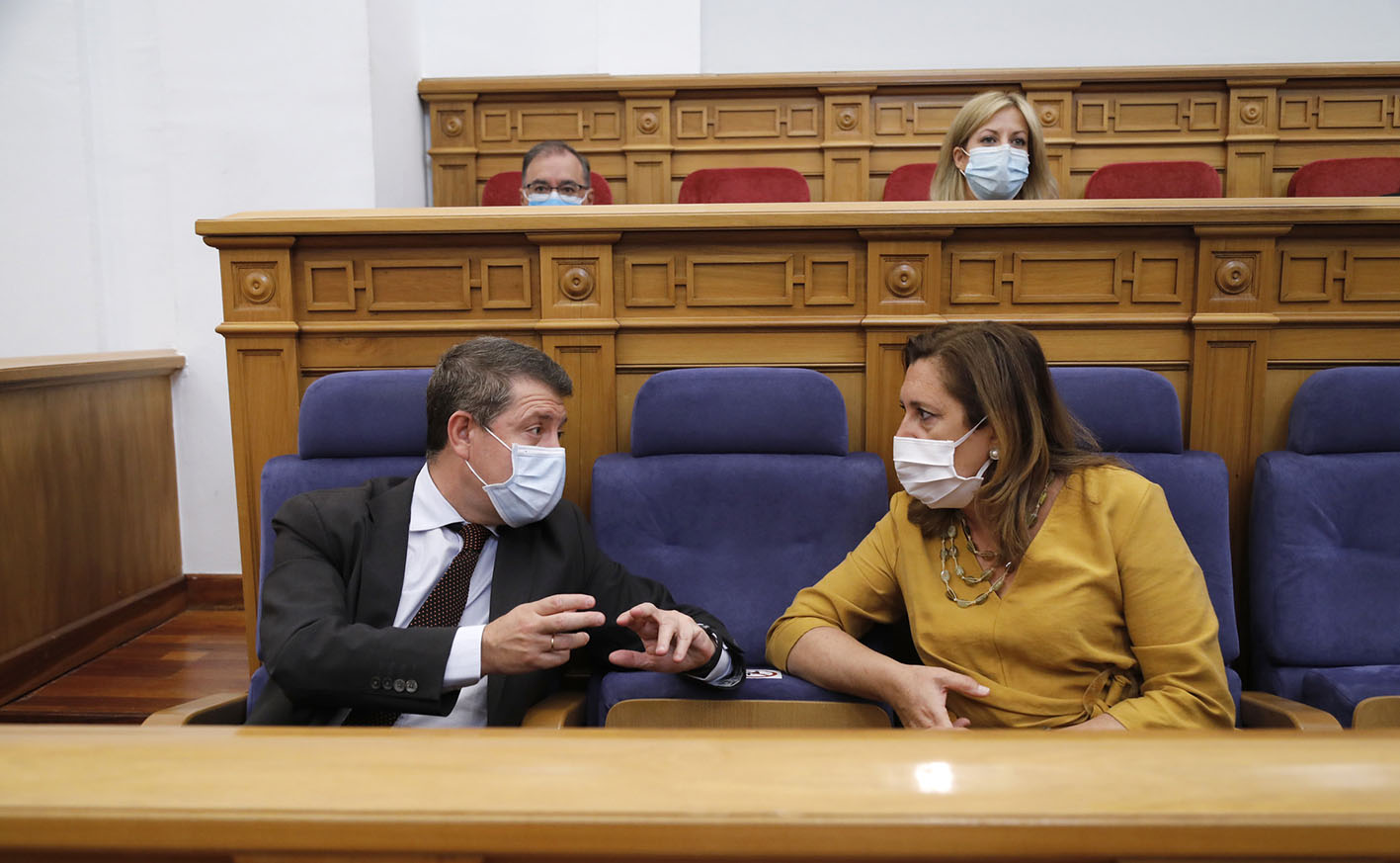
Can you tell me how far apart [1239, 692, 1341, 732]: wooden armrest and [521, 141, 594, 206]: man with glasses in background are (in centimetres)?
157

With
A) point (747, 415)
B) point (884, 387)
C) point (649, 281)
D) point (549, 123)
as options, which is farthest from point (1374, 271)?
point (549, 123)

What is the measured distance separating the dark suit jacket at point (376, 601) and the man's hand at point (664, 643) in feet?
0.22

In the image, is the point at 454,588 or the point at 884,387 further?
the point at 884,387

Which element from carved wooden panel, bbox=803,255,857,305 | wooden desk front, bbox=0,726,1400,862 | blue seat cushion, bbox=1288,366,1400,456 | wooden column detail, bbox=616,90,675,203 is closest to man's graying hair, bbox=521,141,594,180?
wooden column detail, bbox=616,90,675,203

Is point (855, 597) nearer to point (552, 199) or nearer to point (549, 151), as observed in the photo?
point (552, 199)

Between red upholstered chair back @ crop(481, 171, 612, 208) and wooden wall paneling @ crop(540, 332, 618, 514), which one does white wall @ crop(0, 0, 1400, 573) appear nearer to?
red upholstered chair back @ crop(481, 171, 612, 208)

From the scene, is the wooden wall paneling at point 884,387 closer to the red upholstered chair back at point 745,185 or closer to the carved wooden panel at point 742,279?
the carved wooden panel at point 742,279

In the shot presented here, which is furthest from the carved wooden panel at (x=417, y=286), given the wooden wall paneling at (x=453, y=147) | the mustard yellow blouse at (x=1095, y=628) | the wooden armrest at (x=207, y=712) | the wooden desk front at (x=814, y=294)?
the wooden wall paneling at (x=453, y=147)

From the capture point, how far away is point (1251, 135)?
2627 mm

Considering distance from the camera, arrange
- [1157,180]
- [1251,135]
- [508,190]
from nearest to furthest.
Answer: [1157,180]
[508,190]
[1251,135]

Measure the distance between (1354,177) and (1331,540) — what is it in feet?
5.86

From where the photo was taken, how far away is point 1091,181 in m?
2.45

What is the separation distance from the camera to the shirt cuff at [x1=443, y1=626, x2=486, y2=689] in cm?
85

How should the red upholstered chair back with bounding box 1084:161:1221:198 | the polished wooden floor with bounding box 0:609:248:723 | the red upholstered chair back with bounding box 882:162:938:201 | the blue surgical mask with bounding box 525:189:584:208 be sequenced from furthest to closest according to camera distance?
the red upholstered chair back with bounding box 882:162:938:201
the red upholstered chair back with bounding box 1084:161:1221:198
the blue surgical mask with bounding box 525:189:584:208
the polished wooden floor with bounding box 0:609:248:723
